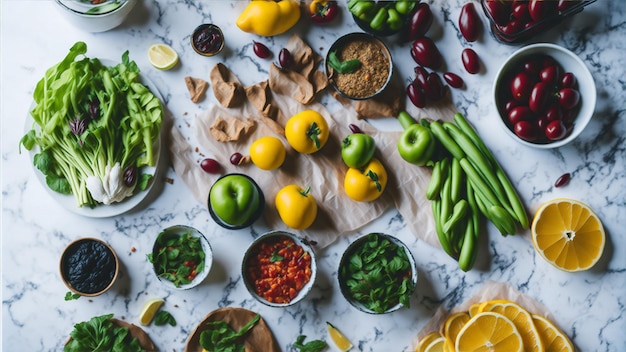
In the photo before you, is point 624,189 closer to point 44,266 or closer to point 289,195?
point 289,195

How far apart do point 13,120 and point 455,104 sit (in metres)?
1.78

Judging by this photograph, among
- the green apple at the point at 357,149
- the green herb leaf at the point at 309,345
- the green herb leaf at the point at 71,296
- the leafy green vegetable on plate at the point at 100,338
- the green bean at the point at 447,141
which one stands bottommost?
the leafy green vegetable on plate at the point at 100,338

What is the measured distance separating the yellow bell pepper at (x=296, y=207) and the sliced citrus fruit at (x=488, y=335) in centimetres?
72

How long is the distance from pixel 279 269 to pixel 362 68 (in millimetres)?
844

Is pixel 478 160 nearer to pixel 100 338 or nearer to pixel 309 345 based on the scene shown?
pixel 309 345

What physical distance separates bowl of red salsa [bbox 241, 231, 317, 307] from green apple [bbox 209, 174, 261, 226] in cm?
12

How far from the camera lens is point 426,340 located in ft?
7.64

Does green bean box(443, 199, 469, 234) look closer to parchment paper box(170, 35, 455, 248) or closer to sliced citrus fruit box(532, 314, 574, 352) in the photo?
parchment paper box(170, 35, 455, 248)

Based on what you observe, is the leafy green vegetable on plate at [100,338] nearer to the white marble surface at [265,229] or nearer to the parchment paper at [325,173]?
the white marble surface at [265,229]

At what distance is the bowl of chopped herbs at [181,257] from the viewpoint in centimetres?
229

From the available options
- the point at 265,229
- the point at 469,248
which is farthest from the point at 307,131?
the point at 469,248

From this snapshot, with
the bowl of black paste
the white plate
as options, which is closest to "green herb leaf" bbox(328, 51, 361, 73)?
the white plate

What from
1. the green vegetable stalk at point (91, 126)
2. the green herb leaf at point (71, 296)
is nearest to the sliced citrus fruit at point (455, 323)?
the green vegetable stalk at point (91, 126)

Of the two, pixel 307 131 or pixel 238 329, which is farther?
pixel 238 329
